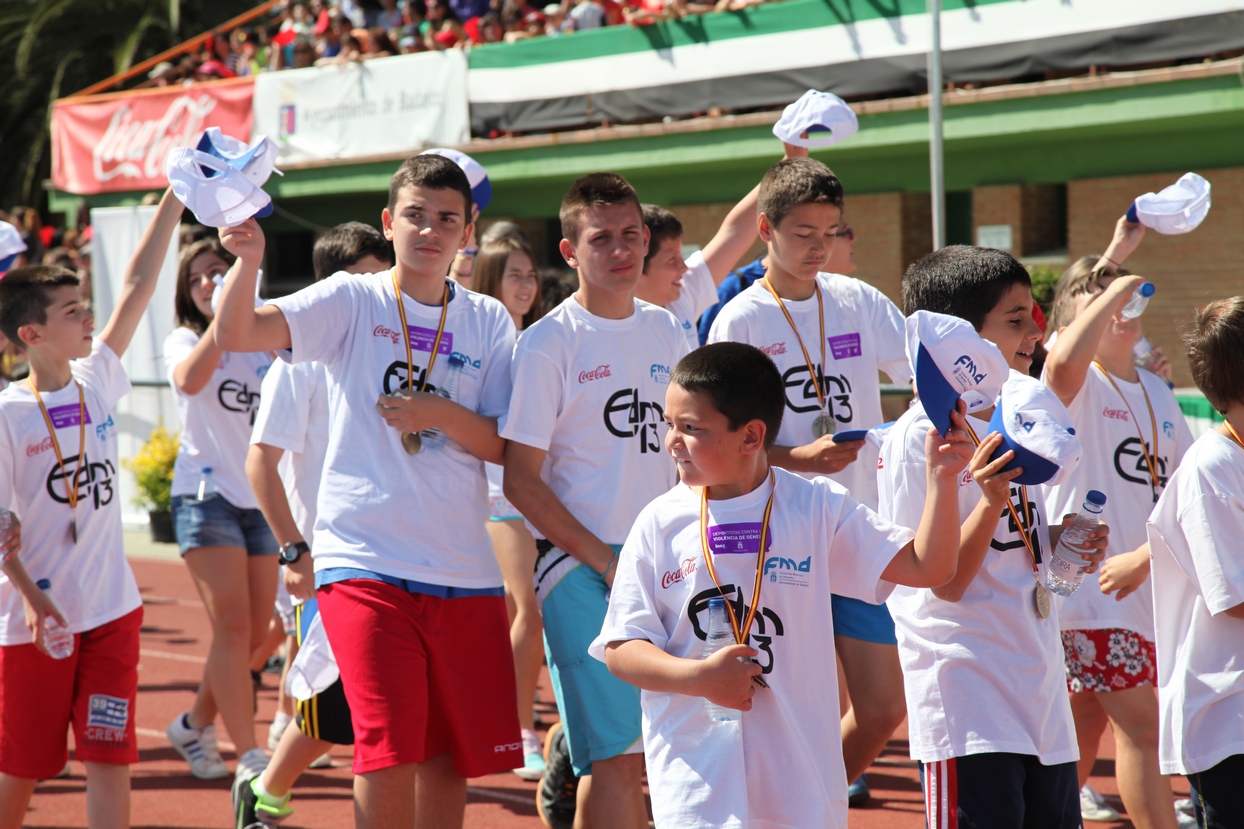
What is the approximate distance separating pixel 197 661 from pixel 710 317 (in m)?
5.49

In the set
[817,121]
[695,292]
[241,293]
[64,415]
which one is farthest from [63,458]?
[817,121]

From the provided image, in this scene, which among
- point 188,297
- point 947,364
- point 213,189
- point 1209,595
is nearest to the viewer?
point 947,364

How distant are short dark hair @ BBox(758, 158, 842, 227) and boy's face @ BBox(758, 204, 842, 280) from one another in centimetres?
2

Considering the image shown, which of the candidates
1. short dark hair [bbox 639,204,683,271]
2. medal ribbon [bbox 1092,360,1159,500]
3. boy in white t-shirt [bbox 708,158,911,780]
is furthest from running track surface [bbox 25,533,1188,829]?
short dark hair [bbox 639,204,683,271]

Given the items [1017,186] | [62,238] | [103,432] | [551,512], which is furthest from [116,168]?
[551,512]

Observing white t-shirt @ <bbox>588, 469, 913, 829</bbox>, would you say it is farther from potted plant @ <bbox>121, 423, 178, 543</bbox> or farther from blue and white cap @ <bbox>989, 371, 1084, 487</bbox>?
potted plant @ <bbox>121, 423, 178, 543</bbox>

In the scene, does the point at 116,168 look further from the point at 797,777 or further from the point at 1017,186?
the point at 797,777

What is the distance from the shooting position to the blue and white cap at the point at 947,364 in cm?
287

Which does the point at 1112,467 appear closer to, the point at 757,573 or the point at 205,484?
the point at 757,573

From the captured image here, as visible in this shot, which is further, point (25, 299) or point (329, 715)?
point (25, 299)

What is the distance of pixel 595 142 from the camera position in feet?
56.8

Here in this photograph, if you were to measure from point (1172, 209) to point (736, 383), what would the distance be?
87.4 inches

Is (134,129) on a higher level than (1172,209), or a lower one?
higher

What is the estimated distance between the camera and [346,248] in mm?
5477
